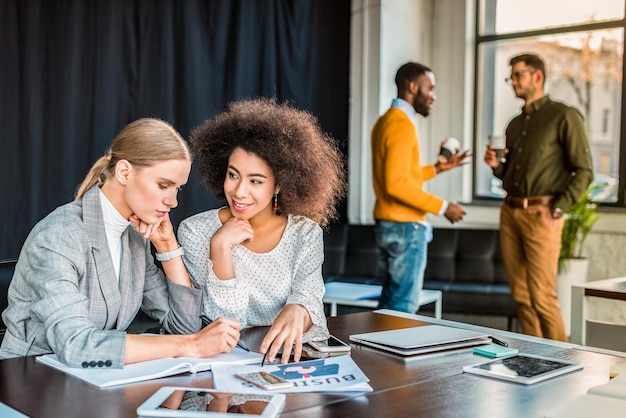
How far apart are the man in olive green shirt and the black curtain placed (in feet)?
4.84

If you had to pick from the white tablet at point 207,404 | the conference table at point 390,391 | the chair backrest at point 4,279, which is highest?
the chair backrest at point 4,279

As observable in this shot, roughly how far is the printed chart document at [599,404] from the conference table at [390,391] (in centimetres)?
5

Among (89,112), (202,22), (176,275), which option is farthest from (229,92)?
(176,275)

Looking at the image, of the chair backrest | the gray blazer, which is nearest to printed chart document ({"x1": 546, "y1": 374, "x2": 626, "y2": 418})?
the gray blazer

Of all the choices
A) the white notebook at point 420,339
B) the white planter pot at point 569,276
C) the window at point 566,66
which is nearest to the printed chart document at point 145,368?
the white notebook at point 420,339

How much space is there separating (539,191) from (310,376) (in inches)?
114

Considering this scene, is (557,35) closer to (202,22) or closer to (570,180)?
(570,180)

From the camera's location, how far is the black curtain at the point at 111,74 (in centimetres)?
367

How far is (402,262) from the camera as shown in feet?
12.6

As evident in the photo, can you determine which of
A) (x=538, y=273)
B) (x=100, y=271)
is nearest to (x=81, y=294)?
(x=100, y=271)

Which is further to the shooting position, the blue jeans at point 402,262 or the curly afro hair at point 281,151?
the blue jeans at point 402,262

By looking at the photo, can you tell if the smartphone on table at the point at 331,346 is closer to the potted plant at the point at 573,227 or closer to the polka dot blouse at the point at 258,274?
the polka dot blouse at the point at 258,274

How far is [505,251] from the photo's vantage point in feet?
14.0

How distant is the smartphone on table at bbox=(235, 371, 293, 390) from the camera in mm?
1444
